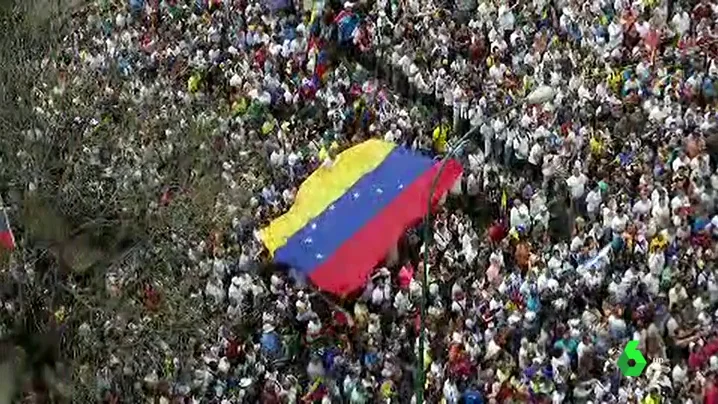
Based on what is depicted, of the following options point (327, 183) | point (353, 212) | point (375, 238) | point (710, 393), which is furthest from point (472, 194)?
point (710, 393)

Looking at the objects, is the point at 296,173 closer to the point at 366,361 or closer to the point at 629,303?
the point at 366,361

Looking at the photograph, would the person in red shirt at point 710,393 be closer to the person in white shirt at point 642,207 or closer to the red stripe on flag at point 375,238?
the person in white shirt at point 642,207

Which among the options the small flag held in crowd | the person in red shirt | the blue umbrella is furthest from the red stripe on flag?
the person in red shirt

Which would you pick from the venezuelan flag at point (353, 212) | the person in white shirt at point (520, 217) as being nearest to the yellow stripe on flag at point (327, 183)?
the venezuelan flag at point (353, 212)

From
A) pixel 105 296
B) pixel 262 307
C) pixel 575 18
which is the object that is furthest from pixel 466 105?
pixel 105 296

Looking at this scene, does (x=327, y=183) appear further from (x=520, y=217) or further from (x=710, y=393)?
(x=710, y=393)

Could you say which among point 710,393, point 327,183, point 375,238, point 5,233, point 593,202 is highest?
point 5,233
